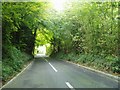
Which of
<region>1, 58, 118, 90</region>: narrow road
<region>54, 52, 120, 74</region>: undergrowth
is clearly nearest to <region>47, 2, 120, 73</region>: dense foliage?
<region>54, 52, 120, 74</region>: undergrowth

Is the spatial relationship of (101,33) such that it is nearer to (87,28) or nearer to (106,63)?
(87,28)

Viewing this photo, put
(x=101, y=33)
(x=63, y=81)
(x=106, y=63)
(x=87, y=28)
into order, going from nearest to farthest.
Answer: (x=63, y=81) < (x=106, y=63) < (x=101, y=33) < (x=87, y=28)

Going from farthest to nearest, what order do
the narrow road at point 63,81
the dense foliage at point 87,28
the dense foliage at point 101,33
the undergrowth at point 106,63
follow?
the dense foliage at point 101,33 < the undergrowth at point 106,63 < the dense foliage at point 87,28 < the narrow road at point 63,81

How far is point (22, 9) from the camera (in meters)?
16.9

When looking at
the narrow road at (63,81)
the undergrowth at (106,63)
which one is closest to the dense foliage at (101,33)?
the undergrowth at (106,63)

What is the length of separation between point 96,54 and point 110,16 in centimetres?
529

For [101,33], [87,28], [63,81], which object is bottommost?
[63,81]

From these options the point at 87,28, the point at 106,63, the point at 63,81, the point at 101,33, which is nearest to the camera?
the point at 63,81

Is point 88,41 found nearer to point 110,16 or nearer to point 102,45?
point 102,45

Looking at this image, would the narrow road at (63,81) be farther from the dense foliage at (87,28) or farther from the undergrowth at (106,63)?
the dense foliage at (87,28)

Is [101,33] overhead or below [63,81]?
overhead

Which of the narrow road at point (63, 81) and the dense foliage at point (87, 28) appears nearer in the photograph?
the narrow road at point (63, 81)

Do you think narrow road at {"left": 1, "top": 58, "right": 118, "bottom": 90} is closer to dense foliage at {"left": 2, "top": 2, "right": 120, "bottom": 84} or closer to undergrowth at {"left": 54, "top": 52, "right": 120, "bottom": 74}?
undergrowth at {"left": 54, "top": 52, "right": 120, "bottom": 74}

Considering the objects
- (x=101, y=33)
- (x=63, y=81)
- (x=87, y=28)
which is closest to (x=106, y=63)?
(x=101, y=33)
